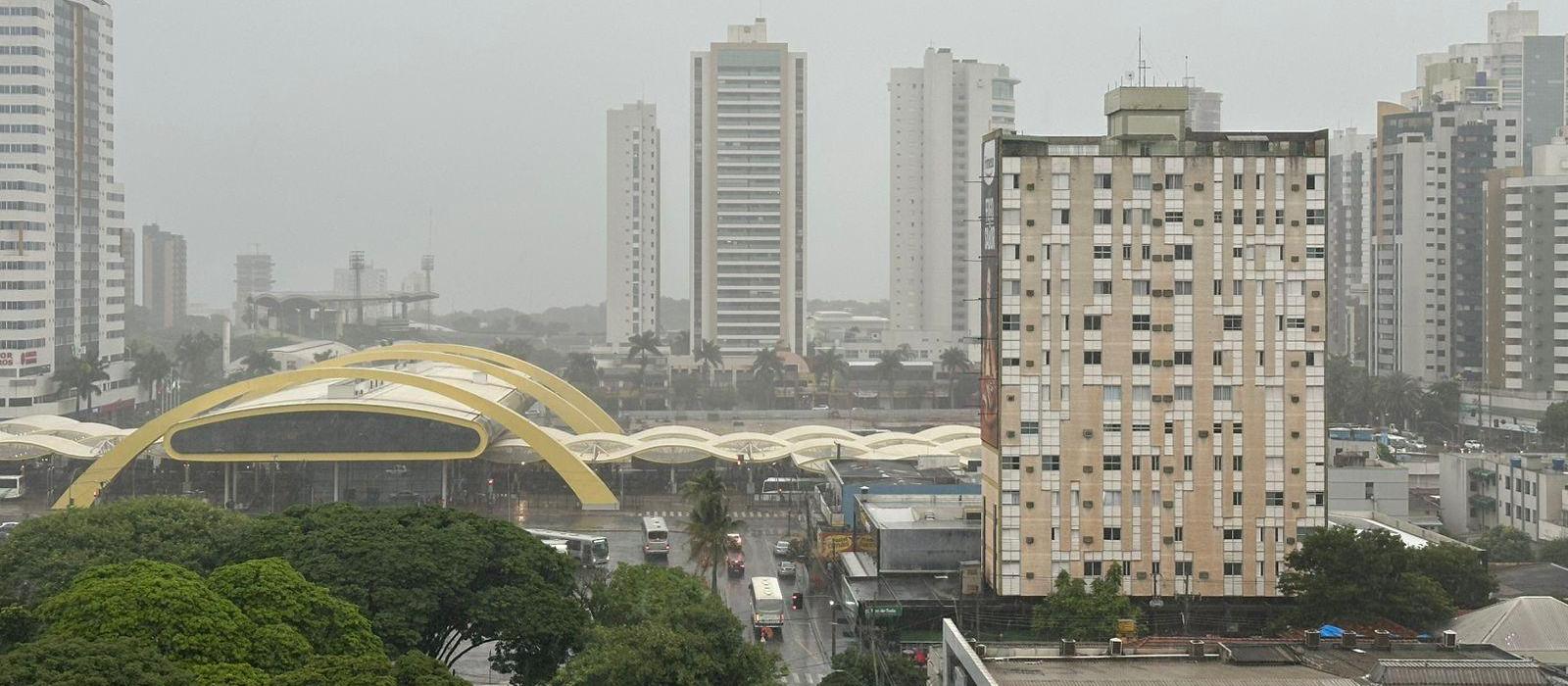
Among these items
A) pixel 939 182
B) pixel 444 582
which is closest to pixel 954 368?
pixel 939 182

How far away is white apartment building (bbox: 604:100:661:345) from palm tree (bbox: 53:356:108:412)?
142 ft

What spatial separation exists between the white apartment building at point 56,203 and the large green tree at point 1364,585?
62438mm

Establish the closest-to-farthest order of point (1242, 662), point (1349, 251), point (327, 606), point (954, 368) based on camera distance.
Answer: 1. point (1242, 662)
2. point (327, 606)
3. point (954, 368)
4. point (1349, 251)

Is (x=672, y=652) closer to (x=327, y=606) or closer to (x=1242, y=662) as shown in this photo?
(x=327, y=606)

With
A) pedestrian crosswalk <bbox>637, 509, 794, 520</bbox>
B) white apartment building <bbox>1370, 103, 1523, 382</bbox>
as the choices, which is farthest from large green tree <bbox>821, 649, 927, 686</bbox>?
white apartment building <bbox>1370, 103, 1523, 382</bbox>

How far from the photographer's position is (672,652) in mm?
25703

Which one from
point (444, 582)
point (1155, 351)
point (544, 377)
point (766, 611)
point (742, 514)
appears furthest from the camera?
point (544, 377)

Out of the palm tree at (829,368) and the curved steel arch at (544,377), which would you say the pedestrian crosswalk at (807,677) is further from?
the palm tree at (829,368)

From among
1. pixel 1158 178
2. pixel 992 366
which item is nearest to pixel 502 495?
pixel 992 366

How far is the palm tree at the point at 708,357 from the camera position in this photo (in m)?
98.8

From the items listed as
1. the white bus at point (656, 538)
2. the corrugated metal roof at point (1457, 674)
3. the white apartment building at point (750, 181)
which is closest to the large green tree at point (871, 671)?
the corrugated metal roof at point (1457, 674)

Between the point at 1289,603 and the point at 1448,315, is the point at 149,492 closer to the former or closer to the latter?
the point at 1289,603

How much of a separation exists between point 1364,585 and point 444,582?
17.1m

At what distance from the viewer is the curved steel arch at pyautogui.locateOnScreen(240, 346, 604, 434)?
218 feet
